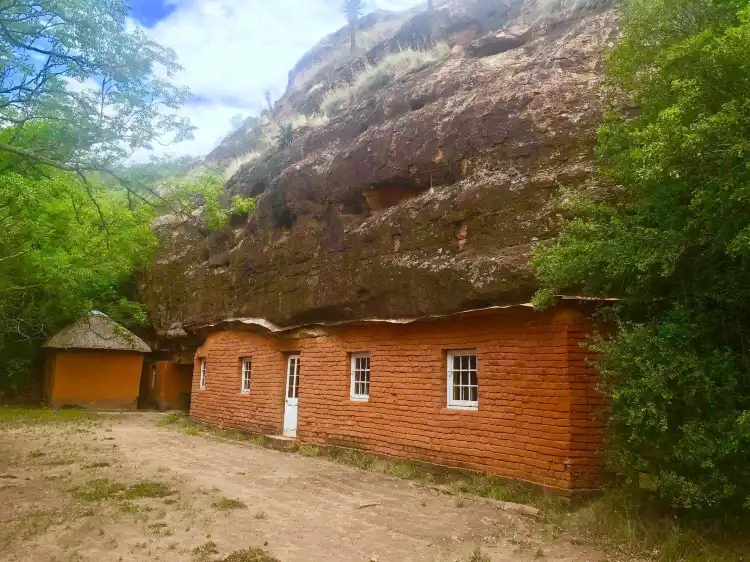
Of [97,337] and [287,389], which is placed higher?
[97,337]

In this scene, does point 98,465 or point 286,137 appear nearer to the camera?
point 98,465

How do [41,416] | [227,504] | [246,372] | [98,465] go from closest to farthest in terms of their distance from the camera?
[227,504], [98,465], [246,372], [41,416]

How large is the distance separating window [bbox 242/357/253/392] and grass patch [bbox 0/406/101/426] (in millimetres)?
5409

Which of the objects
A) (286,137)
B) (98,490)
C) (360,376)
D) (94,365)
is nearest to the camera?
(98,490)

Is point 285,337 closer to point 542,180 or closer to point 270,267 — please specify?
point 270,267

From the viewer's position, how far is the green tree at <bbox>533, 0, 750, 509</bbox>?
5.56 metres

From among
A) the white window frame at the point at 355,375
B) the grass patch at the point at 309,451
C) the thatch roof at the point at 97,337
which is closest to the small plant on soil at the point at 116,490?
the grass patch at the point at 309,451

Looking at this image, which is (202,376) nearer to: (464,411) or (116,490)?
(116,490)

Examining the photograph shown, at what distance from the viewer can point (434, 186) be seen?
11.3 metres

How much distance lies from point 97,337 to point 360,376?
1356 centimetres

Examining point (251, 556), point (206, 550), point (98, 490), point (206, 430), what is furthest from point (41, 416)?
point (251, 556)

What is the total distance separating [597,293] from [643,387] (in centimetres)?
160

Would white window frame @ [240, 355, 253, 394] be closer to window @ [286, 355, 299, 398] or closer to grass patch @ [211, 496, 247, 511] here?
window @ [286, 355, 299, 398]

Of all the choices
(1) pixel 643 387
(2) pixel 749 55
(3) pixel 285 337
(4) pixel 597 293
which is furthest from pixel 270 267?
(2) pixel 749 55
